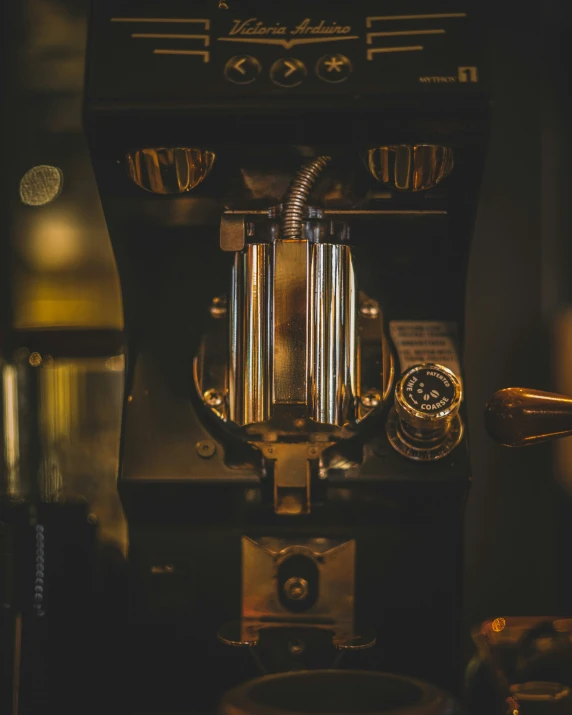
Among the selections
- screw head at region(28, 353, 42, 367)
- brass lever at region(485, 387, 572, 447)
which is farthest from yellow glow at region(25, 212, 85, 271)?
brass lever at region(485, 387, 572, 447)

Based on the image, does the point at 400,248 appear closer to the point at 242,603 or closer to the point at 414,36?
the point at 414,36

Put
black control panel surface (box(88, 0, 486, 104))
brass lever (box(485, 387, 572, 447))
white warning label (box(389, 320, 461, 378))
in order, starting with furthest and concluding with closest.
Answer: white warning label (box(389, 320, 461, 378)) → black control panel surface (box(88, 0, 486, 104)) → brass lever (box(485, 387, 572, 447))

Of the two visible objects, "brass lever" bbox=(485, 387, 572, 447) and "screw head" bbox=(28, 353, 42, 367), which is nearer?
"brass lever" bbox=(485, 387, 572, 447)

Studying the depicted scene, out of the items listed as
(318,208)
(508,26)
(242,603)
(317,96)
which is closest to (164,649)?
(242,603)

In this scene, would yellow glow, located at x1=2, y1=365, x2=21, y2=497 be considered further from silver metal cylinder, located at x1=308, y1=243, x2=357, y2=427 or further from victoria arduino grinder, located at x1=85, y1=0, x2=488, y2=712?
silver metal cylinder, located at x1=308, y1=243, x2=357, y2=427

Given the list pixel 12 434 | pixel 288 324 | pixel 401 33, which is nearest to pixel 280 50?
pixel 401 33

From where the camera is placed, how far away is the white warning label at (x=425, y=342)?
98cm

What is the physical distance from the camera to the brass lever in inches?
29.7

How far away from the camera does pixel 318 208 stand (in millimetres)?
957

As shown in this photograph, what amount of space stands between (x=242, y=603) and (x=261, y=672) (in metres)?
0.08

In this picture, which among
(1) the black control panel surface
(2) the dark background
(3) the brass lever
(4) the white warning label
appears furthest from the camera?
(2) the dark background

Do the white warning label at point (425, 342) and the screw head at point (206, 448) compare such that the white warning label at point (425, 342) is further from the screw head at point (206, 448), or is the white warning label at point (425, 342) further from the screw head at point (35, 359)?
the screw head at point (35, 359)

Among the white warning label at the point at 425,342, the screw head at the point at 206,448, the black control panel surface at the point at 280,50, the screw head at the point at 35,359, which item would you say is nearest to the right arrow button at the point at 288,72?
the black control panel surface at the point at 280,50

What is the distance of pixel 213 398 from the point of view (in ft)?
3.16
